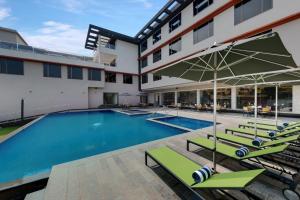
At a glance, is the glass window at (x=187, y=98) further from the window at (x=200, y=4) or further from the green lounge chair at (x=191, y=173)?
the green lounge chair at (x=191, y=173)

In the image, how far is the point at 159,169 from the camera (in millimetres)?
3635

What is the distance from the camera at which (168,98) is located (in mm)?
25750

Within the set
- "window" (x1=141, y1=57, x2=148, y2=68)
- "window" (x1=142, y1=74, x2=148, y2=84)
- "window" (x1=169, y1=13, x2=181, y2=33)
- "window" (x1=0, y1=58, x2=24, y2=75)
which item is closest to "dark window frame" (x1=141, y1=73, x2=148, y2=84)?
"window" (x1=142, y1=74, x2=148, y2=84)

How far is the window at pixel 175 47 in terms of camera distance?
18.1m

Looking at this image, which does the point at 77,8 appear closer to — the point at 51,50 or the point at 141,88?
the point at 51,50

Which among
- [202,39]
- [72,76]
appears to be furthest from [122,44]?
[202,39]

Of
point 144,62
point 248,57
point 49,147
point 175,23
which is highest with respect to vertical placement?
point 175,23

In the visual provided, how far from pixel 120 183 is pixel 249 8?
1472 cm

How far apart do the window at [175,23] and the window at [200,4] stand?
8.72 feet

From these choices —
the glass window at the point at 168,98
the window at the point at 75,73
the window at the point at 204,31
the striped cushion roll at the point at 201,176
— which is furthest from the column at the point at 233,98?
the window at the point at 75,73

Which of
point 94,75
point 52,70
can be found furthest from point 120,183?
point 94,75

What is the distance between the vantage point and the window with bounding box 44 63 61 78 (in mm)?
19000

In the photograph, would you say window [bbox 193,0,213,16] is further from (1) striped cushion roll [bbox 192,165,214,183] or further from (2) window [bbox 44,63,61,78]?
(2) window [bbox 44,63,61,78]

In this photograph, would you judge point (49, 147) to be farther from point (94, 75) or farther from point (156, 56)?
point (156, 56)
